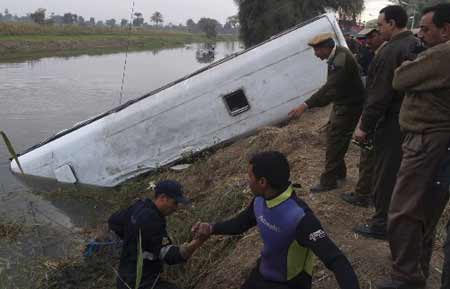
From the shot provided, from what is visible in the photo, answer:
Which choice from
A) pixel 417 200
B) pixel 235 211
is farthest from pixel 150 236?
pixel 235 211

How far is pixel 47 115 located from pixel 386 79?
14214mm

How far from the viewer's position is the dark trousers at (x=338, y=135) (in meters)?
4.89

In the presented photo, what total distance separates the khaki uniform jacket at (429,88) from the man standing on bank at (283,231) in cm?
95

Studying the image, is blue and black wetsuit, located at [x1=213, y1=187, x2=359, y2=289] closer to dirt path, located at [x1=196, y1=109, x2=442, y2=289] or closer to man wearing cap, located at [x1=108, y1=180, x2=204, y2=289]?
man wearing cap, located at [x1=108, y1=180, x2=204, y2=289]

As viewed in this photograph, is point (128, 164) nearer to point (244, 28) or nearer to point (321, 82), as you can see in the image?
point (321, 82)

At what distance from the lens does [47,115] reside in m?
15.6

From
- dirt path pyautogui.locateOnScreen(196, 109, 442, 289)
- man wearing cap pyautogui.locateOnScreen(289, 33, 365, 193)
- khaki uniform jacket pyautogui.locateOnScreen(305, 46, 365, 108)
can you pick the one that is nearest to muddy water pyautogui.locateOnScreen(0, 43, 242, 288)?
dirt path pyautogui.locateOnScreen(196, 109, 442, 289)

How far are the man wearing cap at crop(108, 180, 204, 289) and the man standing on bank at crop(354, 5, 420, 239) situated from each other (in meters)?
1.59

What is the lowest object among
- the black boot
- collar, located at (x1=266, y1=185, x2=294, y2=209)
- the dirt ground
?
the dirt ground

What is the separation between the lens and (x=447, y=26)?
2754 millimetres

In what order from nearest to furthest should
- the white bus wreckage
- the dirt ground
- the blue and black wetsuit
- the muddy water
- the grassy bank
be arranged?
the blue and black wetsuit, the dirt ground, the muddy water, the white bus wreckage, the grassy bank

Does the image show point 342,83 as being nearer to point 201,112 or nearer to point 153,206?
point 153,206

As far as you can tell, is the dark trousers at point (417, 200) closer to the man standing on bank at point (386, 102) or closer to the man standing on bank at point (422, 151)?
the man standing on bank at point (422, 151)

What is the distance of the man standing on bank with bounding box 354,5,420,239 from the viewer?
345cm
